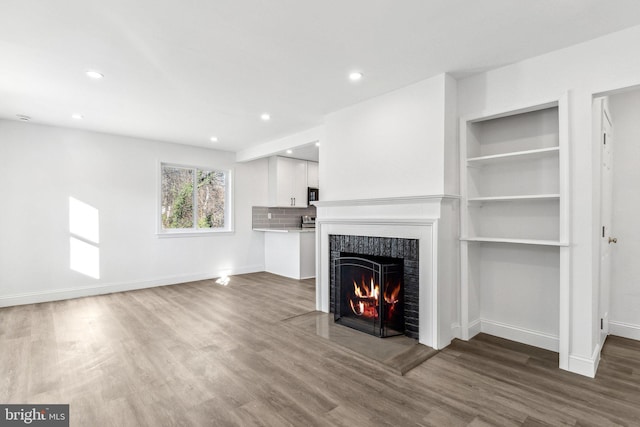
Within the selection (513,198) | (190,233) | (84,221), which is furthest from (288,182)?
(513,198)

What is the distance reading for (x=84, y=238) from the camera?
191 inches

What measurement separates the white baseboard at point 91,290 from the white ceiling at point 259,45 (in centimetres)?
261

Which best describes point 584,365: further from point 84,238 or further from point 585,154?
point 84,238

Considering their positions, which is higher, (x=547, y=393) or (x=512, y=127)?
(x=512, y=127)

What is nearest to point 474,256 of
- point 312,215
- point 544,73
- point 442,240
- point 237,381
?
point 442,240

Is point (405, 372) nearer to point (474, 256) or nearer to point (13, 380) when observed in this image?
point (474, 256)

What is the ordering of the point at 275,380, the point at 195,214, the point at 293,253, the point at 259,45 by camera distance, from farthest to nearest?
the point at 293,253
the point at 195,214
the point at 259,45
the point at 275,380

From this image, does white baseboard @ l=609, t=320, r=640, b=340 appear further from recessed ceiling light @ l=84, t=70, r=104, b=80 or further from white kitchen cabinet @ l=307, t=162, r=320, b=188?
recessed ceiling light @ l=84, t=70, r=104, b=80

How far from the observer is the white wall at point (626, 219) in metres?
3.17

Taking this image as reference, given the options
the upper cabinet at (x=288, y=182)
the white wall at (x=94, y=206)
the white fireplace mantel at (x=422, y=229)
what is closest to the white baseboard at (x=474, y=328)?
the white fireplace mantel at (x=422, y=229)

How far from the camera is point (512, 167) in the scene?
3.03 metres

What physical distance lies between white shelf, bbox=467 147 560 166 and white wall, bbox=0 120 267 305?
16.0ft

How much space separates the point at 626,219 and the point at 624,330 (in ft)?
3.73

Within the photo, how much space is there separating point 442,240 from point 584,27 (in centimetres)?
189
